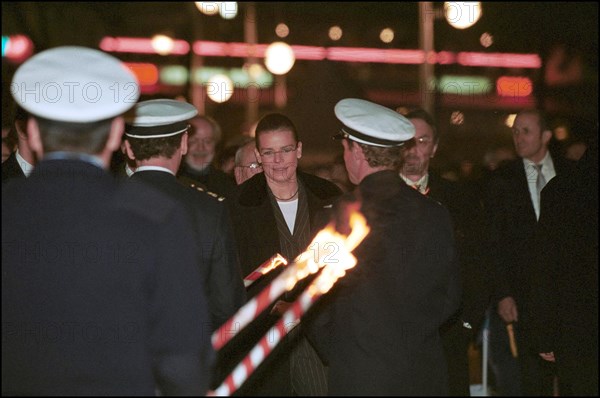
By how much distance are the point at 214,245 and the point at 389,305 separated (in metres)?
0.92

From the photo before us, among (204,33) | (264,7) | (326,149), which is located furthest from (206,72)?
(326,149)

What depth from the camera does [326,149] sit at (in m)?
11.9

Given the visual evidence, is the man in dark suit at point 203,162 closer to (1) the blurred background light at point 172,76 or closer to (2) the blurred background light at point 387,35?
(1) the blurred background light at point 172,76

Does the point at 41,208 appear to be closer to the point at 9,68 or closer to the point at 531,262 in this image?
the point at 531,262

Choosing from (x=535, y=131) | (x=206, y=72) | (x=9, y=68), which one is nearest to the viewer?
(x=535, y=131)

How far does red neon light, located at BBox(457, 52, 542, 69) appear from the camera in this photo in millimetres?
38000

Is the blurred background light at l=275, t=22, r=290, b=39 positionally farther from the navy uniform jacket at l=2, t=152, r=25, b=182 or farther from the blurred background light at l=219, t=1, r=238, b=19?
the navy uniform jacket at l=2, t=152, r=25, b=182

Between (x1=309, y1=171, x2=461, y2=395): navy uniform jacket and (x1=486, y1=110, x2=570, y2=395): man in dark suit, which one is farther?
(x1=486, y1=110, x2=570, y2=395): man in dark suit

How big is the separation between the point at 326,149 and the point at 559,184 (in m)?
7.16

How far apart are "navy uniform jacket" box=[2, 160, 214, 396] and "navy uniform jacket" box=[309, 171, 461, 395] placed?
4.99 feet

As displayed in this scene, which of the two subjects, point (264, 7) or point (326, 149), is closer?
point (326, 149)

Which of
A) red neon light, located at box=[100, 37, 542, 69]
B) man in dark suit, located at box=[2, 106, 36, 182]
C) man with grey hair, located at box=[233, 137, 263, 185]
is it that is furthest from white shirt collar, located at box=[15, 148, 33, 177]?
red neon light, located at box=[100, 37, 542, 69]

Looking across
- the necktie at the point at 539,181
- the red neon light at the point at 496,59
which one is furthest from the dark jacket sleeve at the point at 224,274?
the red neon light at the point at 496,59

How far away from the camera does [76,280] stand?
2.69 metres
